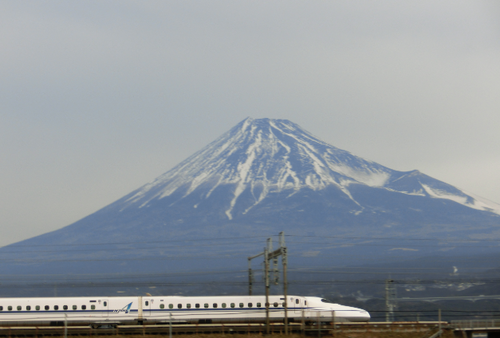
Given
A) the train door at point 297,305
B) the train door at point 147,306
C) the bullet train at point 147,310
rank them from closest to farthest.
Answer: the bullet train at point 147,310, the train door at point 147,306, the train door at point 297,305

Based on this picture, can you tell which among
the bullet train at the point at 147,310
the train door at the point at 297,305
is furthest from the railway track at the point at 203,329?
the train door at the point at 297,305

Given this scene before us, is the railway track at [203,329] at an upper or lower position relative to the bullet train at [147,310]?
lower

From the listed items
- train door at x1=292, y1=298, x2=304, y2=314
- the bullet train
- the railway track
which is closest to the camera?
the railway track

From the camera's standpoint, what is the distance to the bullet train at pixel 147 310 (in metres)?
67.7

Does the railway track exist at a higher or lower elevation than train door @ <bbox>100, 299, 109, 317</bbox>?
lower

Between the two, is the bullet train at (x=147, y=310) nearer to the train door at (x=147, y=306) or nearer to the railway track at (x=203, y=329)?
the train door at (x=147, y=306)

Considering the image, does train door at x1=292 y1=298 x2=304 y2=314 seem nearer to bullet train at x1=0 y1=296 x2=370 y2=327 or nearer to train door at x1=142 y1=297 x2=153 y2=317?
bullet train at x1=0 y1=296 x2=370 y2=327

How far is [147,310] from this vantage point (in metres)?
68.4

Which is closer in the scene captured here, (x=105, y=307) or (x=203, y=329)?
(x=203, y=329)

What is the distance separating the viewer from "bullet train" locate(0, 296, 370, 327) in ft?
222

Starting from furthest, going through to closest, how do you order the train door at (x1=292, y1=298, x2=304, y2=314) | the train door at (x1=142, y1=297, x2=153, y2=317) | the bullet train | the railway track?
the train door at (x1=292, y1=298, x2=304, y2=314)
the train door at (x1=142, y1=297, x2=153, y2=317)
the bullet train
the railway track

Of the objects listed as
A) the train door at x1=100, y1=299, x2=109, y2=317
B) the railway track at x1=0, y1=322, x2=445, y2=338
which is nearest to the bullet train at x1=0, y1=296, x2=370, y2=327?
the train door at x1=100, y1=299, x2=109, y2=317

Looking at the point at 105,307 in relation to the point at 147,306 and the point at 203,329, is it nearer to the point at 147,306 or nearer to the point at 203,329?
the point at 147,306

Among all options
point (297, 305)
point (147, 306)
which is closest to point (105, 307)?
point (147, 306)
